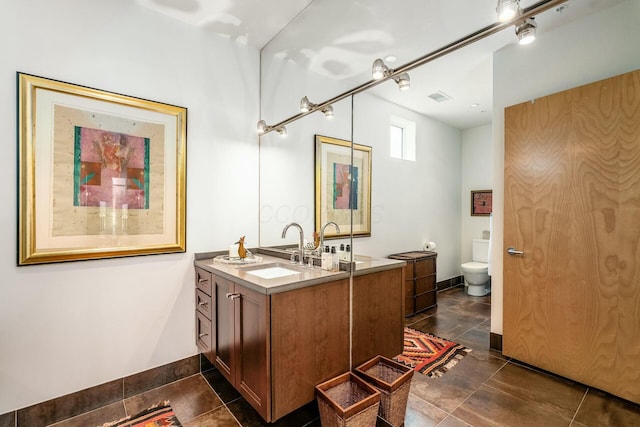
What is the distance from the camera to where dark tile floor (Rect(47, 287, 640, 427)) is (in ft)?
5.65

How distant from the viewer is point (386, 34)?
1.82 metres

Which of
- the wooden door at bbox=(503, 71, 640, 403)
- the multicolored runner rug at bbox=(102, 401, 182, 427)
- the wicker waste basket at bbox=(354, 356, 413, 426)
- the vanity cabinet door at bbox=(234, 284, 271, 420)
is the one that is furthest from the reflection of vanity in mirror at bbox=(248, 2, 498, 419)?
the multicolored runner rug at bbox=(102, 401, 182, 427)

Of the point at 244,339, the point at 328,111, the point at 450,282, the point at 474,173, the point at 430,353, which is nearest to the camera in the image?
the point at 244,339

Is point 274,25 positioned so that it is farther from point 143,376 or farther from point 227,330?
point 143,376

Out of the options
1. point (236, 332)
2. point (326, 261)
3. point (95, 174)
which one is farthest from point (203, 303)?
point (95, 174)

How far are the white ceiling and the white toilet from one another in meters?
1.04

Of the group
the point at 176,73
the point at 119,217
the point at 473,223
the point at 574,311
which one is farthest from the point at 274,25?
the point at 574,311

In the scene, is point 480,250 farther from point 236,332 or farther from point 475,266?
point 236,332

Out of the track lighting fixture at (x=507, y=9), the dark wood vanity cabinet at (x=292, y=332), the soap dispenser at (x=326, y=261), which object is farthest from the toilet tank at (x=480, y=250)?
the track lighting fixture at (x=507, y=9)

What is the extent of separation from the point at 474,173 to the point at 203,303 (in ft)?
7.98

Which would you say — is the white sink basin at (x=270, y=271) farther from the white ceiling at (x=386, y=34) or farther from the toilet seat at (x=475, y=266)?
the toilet seat at (x=475, y=266)

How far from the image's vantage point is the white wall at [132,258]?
1.69m

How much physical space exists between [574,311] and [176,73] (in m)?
3.44

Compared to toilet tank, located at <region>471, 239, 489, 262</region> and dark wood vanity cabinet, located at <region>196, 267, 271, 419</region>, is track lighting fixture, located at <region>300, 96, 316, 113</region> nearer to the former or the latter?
dark wood vanity cabinet, located at <region>196, 267, 271, 419</region>
